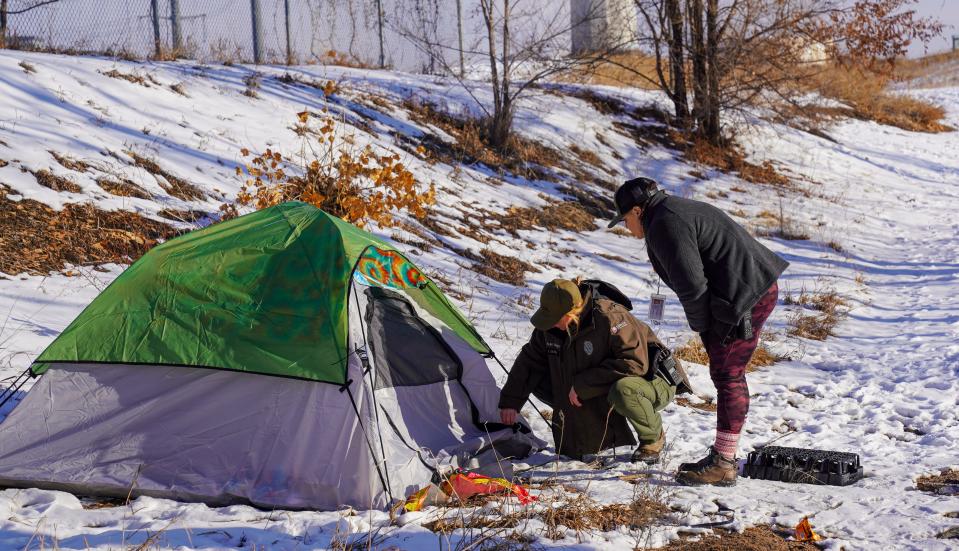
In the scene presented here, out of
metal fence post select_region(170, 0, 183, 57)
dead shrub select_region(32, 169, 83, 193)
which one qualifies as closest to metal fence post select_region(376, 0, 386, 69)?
metal fence post select_region(170, 0, 183, 57)

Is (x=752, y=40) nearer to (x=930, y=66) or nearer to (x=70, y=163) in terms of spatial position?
(x=70, y=163)

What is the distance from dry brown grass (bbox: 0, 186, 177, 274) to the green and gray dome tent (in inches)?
102

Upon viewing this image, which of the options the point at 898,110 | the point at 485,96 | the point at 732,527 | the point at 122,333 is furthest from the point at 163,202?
the point at 898,110

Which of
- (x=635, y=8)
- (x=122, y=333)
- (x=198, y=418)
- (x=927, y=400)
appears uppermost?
(x=635, y=8)

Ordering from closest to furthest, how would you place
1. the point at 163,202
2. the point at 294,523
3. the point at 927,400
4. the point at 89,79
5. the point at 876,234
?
the point at 294,523 → the point at 927,400 → the point at 163,202 → the point at 89,79 → the point at 876,234

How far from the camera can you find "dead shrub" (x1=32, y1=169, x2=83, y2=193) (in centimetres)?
838

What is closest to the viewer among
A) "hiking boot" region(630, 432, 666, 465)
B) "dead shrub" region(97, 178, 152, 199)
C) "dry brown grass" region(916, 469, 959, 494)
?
"dry brown grass" region(916, 469, 959, 494)

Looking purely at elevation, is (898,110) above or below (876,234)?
above

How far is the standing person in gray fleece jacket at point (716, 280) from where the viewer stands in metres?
4.67

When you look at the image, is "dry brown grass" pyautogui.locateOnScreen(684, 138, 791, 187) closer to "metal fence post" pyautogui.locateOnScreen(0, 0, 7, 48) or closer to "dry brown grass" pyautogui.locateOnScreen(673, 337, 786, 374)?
"dry brown grass" pyautogui.locateOnScreen(673, 337, 786, 374)

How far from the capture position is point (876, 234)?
15.4 m

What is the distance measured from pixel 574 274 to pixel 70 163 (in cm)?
571

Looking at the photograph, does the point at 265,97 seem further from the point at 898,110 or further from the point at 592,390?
the point at 898,110

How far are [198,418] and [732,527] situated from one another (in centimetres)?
283
